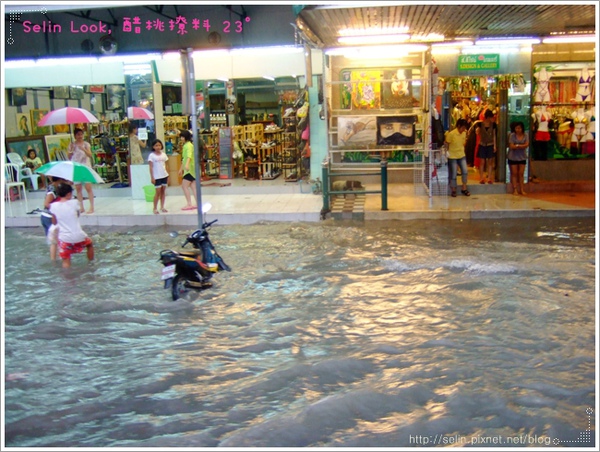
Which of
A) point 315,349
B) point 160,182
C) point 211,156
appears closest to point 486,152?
point 160,182

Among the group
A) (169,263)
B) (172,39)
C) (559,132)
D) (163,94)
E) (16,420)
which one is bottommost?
(16,420)

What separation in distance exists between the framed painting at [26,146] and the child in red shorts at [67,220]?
948 centimetres

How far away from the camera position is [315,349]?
21.9ft

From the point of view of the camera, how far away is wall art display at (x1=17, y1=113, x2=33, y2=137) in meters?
19.6

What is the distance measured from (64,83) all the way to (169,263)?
1157 cm

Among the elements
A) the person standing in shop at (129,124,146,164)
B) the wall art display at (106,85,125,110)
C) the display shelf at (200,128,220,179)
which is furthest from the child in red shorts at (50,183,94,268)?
the wall art display at (106,85,125,110)

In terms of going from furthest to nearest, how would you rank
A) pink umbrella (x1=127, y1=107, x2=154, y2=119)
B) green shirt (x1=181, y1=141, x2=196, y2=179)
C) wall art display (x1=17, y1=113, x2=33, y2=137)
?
wall art display (x1=17, y1=113, x2=33, y2=137), pink umbrella (x1=127, y1=107, x2=154, y2=119), green shirt (x1=181, y1=141, x2=196, y2=179)

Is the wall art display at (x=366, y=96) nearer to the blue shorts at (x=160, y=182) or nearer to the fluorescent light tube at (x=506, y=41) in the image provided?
the fluorescent light tube at (x=506, y=41)

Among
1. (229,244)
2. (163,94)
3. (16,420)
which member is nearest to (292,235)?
(229,244)

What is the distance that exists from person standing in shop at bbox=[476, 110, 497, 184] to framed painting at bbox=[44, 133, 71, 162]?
468 inches

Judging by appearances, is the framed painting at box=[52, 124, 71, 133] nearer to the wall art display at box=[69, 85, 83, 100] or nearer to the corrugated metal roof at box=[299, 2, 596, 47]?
the wall art display at box=[69, 85, 83, 100]

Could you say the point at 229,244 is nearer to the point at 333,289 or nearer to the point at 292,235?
the point at 292,235

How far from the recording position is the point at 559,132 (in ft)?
52.2

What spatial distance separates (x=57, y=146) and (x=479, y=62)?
12260 millimetres
